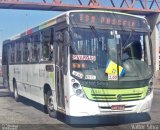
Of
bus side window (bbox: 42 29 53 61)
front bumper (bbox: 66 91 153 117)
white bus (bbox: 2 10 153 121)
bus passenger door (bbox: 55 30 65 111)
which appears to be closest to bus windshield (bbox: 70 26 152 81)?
white bus (bbox: 2 10 153 121)

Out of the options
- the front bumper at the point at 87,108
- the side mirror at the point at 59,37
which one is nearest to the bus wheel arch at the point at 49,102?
the side mirror at the point at 59,37

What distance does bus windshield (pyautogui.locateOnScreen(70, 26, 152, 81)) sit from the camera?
1048 cm

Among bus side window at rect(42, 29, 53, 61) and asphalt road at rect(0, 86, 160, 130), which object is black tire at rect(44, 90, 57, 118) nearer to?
asphalt road at rect(0, 86, 160, 130)

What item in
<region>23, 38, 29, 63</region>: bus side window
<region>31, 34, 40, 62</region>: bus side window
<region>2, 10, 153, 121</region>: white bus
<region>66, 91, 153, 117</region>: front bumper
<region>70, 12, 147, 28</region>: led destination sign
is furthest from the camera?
<region>23, 38, 29, 63</region>: bus side window

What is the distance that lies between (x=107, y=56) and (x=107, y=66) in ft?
0.88

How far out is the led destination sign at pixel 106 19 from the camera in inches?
426

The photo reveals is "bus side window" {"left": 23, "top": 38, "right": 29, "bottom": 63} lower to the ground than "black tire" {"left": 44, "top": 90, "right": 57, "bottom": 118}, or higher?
higher

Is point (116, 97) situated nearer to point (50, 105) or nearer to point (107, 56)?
point (107, 56)

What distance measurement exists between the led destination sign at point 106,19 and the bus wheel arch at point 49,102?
2578 millimetres

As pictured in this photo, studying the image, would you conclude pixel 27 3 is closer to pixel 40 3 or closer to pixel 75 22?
pixel 40 3

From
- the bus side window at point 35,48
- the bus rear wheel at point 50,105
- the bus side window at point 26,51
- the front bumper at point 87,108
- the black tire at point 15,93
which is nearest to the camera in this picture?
the front bumper at point 87,108

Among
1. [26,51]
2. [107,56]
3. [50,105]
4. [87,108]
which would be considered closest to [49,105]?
[50,105]

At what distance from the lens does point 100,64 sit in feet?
34.7

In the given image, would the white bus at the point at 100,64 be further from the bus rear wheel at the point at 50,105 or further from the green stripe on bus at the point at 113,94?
the bus rear wheel at the point at 50,105
